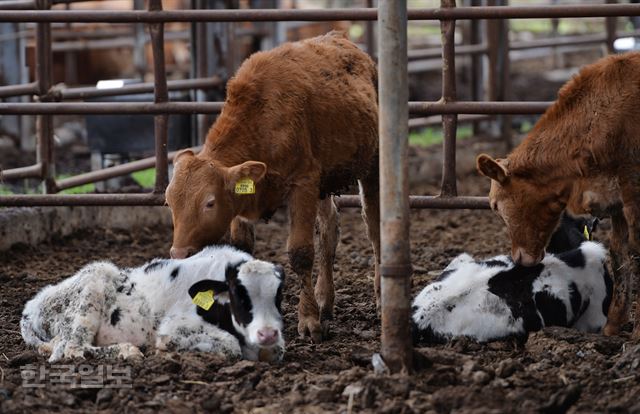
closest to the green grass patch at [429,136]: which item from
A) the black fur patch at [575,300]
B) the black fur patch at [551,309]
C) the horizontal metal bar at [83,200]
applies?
the horizontal metal bar at [83,200]

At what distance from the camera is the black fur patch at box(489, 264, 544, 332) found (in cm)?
622

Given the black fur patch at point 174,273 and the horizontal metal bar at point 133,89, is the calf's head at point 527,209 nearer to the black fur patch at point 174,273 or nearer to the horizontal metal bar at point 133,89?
the black fur patch at point 174,273

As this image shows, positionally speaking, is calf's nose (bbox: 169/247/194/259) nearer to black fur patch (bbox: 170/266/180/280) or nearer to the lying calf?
black fur patch (bbox: 170/266/180/280)

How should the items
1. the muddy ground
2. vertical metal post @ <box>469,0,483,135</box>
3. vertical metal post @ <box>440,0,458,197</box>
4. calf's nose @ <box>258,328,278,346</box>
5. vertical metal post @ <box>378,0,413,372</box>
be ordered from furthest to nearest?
vertical metal post @ <box>469,0,483,135</box> → vertical metal post @ <box>440,0,458,197</box> → calf's nose @ <box>258,328,278,346</box> → vertical metal post @ <box>378,0,413,372</box> → the muddy ground

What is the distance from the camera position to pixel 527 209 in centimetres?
648

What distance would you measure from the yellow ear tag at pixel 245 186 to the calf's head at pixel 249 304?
1.70 feet

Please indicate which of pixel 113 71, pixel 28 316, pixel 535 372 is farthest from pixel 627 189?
pixel 113 71

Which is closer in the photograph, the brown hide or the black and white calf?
the black and white calf

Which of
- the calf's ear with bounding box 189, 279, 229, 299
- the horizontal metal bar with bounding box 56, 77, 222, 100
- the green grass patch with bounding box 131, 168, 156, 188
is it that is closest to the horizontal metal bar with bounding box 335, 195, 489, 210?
the calf's ear with bounding box 189, 279, 229, 299

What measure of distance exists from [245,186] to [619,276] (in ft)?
7.43

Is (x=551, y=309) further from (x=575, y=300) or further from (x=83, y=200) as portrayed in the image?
(x=83, y=200)

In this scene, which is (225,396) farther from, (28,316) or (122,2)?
(122,2)

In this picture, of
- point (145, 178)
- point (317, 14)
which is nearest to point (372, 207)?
point (317, 14)

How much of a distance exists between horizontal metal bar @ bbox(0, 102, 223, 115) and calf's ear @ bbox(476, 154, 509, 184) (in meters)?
2.43
